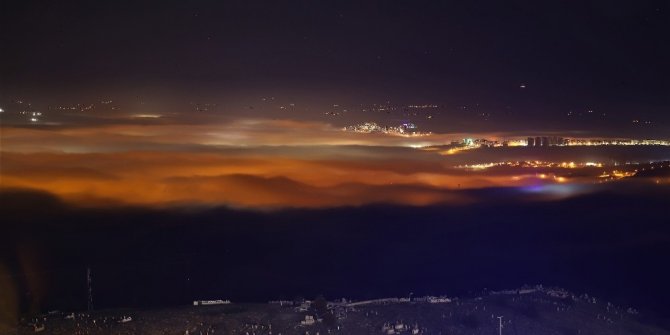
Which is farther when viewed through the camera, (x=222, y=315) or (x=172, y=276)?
(x=172, y=276)

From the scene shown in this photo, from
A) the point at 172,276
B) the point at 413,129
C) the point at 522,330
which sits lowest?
the point at 522,330

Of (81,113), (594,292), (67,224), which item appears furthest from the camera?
(594,292)

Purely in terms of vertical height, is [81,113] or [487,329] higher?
[81,113]

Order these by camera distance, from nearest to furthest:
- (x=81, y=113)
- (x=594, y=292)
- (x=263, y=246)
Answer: (x=81, y=113), (x=263, y=246), (x=594, y=292)

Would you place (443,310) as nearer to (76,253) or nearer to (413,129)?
(413,129)

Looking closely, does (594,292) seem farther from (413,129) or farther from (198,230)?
(198,230)

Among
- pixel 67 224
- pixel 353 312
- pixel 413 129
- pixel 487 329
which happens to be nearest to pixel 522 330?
pixel 487 329
